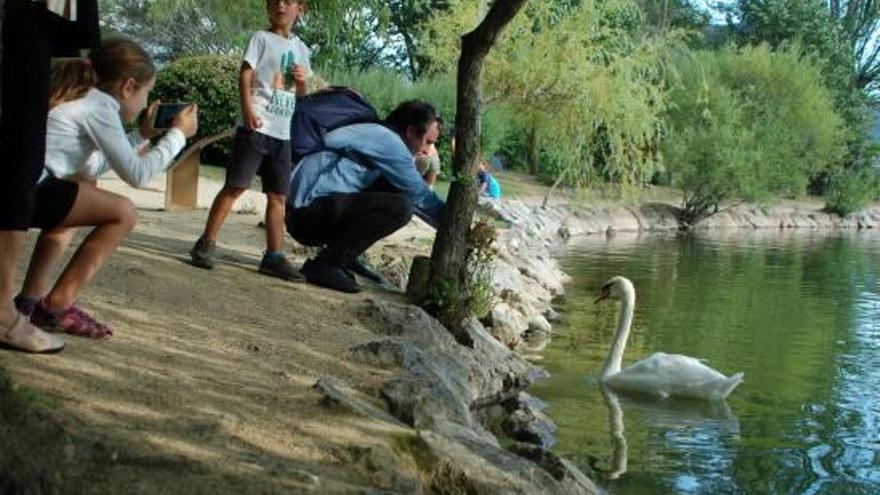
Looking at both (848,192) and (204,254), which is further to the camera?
(848,192)

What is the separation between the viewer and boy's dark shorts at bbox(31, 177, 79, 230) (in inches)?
173

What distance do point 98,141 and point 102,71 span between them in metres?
0.37

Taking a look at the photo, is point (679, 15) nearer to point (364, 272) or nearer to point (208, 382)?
point (364, 272)

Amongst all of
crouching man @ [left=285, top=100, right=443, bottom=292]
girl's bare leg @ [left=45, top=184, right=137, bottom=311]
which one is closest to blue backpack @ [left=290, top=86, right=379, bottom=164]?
crouching man @ [left=285, top=100, right=443, bottom=292]

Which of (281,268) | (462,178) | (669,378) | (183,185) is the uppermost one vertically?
(462,178)

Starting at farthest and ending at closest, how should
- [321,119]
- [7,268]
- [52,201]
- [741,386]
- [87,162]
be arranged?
[741,386]
[321,119]
[87,162]
[52,201]
[7,268]

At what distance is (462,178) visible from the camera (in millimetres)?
7383

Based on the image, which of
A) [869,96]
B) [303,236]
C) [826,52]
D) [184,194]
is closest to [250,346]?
[303,236]

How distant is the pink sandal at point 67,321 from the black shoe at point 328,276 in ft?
8.70

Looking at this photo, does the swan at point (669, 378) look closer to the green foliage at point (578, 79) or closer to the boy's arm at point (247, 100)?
the boy's arm at point (247, 100)

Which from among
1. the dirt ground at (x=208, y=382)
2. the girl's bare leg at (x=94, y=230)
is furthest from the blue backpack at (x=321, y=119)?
the girl's bare leg at (x=94, y=230)

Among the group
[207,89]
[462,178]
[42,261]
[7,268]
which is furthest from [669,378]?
[207,89]

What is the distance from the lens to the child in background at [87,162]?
446 centimetres

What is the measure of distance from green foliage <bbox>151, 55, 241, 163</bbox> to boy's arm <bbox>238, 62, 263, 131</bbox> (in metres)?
12.6
